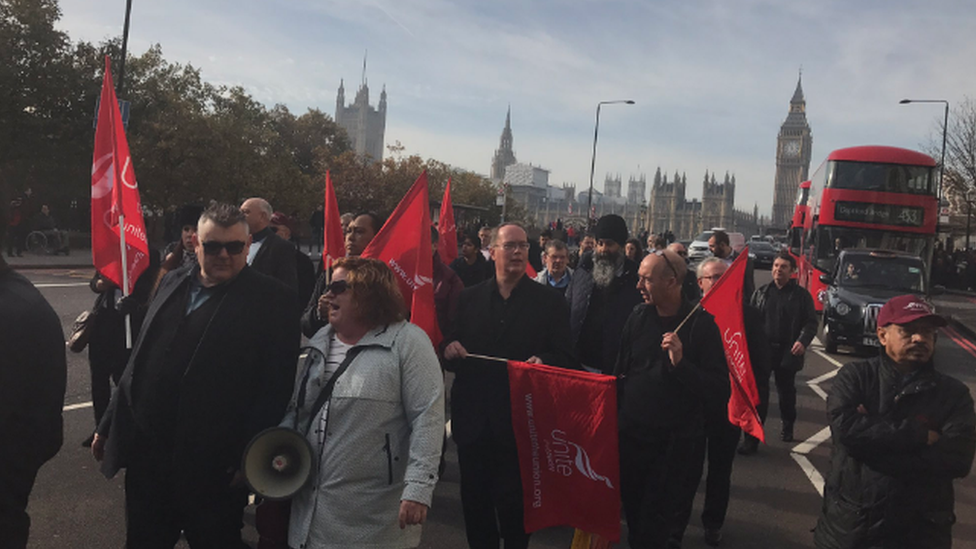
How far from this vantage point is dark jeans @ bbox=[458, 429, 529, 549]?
3.76m

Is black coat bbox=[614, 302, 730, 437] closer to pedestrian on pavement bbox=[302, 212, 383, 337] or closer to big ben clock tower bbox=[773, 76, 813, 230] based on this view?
pedestrian on pavement bbox=[302, 212, 383, 337]

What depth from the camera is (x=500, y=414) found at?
12.5 feet

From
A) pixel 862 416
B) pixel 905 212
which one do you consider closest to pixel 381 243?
pixel 862 416

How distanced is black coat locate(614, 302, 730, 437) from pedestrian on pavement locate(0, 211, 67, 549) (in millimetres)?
2420

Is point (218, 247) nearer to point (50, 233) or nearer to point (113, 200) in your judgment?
point (113, 200)

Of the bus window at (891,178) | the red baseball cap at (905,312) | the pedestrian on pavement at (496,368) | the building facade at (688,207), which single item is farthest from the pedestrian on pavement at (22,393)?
the building facade at (688,207)

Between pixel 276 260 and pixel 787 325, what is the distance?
453 cm

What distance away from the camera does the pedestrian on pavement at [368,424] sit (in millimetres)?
2783

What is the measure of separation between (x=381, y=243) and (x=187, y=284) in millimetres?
1645

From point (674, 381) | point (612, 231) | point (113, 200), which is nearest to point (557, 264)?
point (612, 231)

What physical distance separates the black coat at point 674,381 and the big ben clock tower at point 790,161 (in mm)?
164268

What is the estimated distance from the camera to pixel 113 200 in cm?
504

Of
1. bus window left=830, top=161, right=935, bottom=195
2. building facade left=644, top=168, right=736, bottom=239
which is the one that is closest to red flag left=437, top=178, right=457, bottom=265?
bus window left=830, top=161, right=935, bottom=195

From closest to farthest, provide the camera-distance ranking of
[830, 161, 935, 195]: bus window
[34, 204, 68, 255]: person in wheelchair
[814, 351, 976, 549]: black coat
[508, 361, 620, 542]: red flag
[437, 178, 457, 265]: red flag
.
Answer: [814, 351, 976, 549]: black coat → [508, 361, 620, 542]: red flag → [437, 178, 457, 265]: red flag → [830, 161, 935, 195]: bus window → [34, 204, 68, 255]: person in wheelchair
